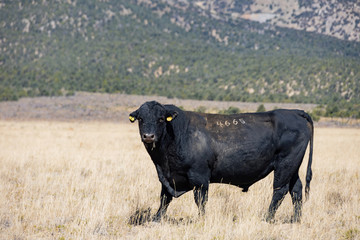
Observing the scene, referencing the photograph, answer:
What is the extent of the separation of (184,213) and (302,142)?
8.25ft

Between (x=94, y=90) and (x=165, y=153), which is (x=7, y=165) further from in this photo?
(x=94, y=90)

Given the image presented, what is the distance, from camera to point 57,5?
137 meters

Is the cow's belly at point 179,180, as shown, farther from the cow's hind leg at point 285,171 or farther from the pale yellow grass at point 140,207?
the cow's hind leg at point 285,171

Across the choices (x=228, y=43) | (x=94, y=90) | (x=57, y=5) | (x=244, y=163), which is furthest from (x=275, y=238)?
(x=228, y=43)

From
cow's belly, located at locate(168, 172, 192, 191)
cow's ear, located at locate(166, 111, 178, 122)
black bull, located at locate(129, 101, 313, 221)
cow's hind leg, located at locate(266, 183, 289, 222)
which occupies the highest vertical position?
cow's ear, located at locate(166, 111, 178, 122)

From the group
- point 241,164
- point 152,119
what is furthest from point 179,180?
point 152,119

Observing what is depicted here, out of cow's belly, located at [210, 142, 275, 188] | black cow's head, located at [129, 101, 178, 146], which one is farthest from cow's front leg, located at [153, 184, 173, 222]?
black cow's head, located at [129, 101, 178, 146]

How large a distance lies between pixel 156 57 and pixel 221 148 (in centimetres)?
11737

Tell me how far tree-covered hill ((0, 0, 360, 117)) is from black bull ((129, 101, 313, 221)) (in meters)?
55.3

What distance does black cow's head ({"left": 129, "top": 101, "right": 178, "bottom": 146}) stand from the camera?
23.4 feet

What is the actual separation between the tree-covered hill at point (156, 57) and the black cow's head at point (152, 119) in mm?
56959

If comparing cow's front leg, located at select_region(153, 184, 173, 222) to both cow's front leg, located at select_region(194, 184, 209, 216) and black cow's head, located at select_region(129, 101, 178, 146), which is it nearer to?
cow's front leg, located at select_region(194, 184, 209, 216)

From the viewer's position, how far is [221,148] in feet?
26.2

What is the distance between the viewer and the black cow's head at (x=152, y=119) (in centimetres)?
714
